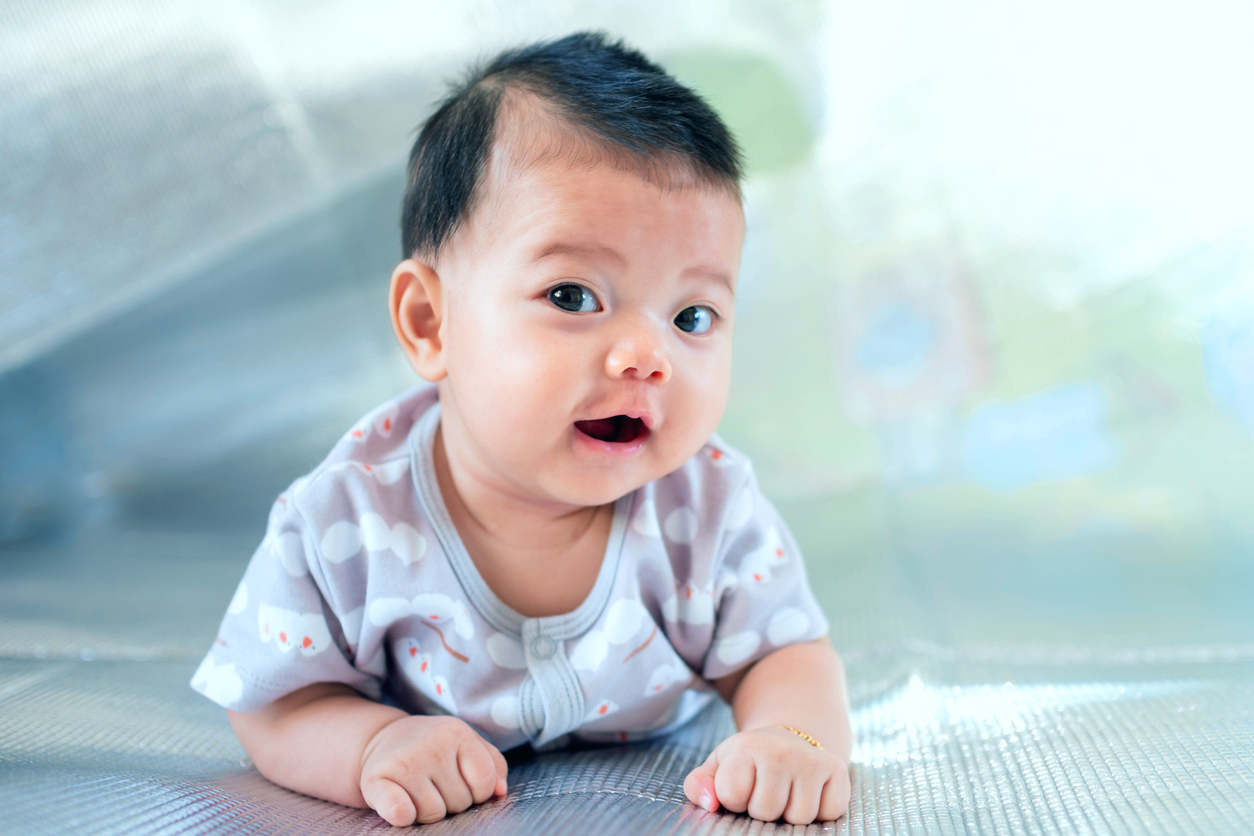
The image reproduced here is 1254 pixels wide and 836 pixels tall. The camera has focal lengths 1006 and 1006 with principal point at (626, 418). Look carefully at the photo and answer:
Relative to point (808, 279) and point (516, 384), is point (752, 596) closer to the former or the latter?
point (516, 384)

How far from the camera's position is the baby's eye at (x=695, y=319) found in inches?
27.3

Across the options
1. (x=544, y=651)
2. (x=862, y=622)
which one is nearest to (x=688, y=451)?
(x=544, y=651)

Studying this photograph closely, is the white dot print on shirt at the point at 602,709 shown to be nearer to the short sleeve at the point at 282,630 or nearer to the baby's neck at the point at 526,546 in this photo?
the baby's neck at the point at 526,546

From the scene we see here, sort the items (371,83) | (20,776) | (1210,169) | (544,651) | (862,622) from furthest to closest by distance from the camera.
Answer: (371,83)
(1210,169)
(862,622)
(544,651)
(20,776)

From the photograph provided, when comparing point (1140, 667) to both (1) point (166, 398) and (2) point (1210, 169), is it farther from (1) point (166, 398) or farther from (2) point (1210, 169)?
(1) point (166, 398)

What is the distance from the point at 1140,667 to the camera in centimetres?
86

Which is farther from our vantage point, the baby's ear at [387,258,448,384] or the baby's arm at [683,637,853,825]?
the baby's ear at [387,258,448,384]

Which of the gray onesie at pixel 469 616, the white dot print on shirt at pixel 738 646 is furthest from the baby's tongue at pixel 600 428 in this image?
the white dot print on shirt at pixel 738 646

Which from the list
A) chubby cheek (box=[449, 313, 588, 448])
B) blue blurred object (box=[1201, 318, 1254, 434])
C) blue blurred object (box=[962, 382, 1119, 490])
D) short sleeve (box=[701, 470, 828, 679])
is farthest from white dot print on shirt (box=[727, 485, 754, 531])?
blue blurred object (box=[1201, 318, 1254, 434])

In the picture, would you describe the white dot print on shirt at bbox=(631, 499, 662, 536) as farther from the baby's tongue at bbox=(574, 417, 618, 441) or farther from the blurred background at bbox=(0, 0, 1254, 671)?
the blurred background at bbox=(0, 0, 1254, 671)

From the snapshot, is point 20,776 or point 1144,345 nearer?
point 20,776

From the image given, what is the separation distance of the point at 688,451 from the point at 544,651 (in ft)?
0.60

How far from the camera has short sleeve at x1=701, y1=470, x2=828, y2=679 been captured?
0.79m

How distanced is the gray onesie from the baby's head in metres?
0.09
